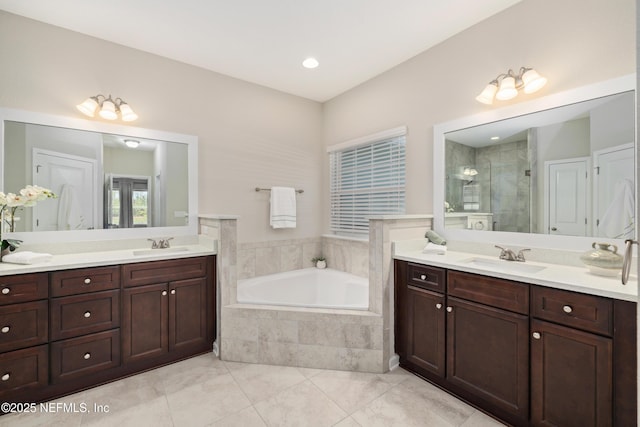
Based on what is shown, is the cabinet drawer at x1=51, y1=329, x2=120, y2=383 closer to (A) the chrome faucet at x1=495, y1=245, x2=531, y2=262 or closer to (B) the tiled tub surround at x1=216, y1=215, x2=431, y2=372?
(B) the tiled tub surround at x1=216, y1=215, x2=431, y2=372

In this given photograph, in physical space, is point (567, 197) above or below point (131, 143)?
below

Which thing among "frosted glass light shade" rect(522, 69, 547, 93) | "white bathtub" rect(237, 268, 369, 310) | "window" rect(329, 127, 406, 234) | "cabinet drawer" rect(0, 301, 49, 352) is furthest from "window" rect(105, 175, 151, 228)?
"frosted glass light shade" rect(522, 69, 547, 93)

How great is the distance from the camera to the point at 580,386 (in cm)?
138

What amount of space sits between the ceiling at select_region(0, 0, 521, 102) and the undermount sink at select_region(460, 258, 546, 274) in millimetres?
1886

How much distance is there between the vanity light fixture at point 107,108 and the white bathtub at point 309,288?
1.93 meters

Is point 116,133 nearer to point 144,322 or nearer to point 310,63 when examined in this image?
point 144,322

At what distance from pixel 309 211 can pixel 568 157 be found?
8.71 ft

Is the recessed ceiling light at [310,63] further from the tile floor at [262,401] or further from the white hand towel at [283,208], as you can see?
the tile floor at [262,401]

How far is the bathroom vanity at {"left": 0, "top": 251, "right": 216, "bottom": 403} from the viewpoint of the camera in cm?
178

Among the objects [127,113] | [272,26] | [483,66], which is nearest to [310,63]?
[272,26]

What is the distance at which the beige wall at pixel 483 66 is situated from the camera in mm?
1717

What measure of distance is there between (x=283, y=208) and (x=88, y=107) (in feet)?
6.59

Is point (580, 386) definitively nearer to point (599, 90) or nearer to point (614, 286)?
point (614, 286)

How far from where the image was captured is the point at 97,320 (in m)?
2.04
